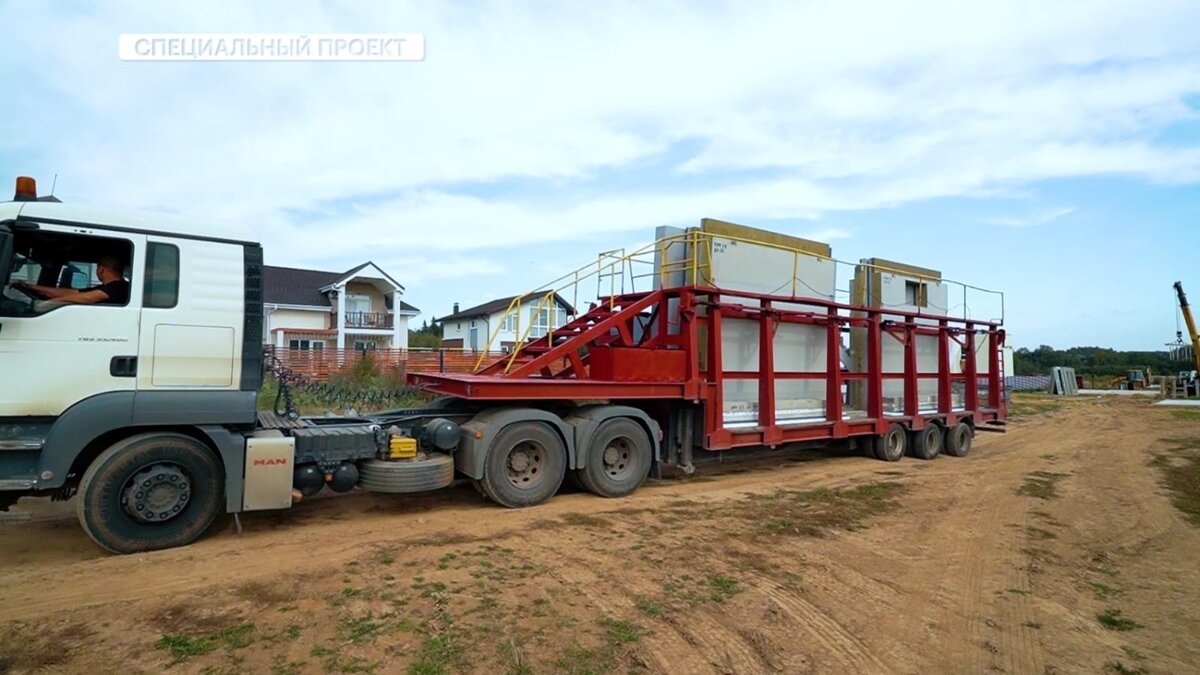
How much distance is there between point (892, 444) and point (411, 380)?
8532 mm

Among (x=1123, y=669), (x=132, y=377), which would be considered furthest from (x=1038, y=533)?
(x=132, y=377)

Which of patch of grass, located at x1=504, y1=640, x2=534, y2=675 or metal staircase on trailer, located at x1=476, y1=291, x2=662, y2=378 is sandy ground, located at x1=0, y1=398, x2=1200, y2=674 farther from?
metal staircase on trailer, located at x1=476, y1=291, x2=662, y2=378

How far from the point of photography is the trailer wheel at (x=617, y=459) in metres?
7.73

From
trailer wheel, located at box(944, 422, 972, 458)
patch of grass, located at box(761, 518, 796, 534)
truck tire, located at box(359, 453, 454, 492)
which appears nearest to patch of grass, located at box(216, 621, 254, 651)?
truck tire, located at box(359, 453, 454, 492)

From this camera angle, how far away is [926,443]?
12.1m

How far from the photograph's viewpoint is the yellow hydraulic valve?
6.74 meters

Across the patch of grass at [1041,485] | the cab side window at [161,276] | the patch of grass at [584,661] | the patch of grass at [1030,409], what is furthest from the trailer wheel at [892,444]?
the patch of grass at [1030,409]

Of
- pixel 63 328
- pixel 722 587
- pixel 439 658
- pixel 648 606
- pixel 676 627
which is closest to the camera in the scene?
pixel 439 658

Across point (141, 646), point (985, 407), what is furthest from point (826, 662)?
point (985, 407)

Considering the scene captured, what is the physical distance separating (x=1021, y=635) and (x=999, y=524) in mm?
3278

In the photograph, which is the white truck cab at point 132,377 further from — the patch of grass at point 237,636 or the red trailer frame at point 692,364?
the red trailer frame at point 692,364

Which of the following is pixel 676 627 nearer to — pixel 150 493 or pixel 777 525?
pixel 777 525

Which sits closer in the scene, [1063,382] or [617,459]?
[617,459]

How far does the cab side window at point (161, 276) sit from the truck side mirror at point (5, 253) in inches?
33.7
